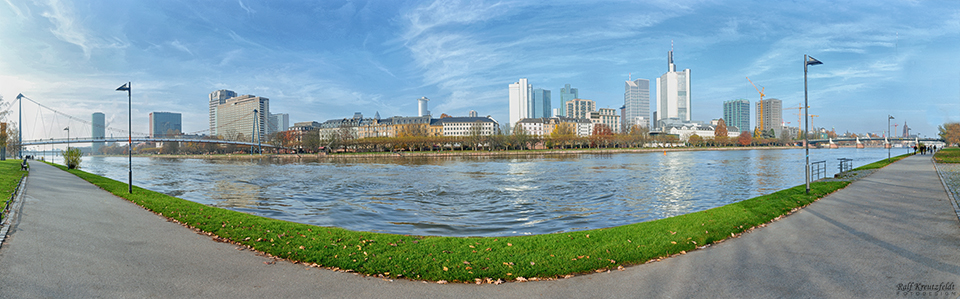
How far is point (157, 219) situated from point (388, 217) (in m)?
6.47

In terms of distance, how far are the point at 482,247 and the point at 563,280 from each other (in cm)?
216

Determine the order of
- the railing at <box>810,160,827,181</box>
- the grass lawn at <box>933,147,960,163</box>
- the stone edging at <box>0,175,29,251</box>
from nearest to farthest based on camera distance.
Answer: the stone edging at <box>0,175,29,251</box>, the railing at <box>810,160,827,181</box>, the grass lawn at <box>933,147,960,163</box>

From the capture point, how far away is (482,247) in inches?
317

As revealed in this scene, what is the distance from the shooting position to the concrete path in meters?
5.73

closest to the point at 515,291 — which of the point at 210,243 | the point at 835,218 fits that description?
the point at 210,243

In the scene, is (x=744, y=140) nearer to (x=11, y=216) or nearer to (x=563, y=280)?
(x=563, y=280)

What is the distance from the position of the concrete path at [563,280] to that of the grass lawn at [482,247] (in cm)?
36

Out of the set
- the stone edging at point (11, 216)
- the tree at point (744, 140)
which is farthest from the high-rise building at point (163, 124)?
the tree at point (744, 140)

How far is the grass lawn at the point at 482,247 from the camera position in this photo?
21.9 ft

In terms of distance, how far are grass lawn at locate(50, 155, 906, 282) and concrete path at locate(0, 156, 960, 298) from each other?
1.18 ft

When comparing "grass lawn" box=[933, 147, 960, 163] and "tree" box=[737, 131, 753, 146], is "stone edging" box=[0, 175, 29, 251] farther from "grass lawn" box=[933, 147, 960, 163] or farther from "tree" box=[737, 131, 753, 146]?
"tree" box=[737, 131, 753, 146]

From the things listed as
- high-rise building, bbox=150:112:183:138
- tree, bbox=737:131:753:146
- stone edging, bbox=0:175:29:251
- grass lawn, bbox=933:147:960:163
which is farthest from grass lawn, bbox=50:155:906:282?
high-rise building, bbox=150:112:183:138

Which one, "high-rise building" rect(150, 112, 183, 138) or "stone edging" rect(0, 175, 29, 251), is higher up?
"high-rise building" rect(150, 112, 183, 138)

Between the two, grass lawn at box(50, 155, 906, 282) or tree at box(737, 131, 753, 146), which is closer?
grass lawn at box(50, 155, 906, 282)
